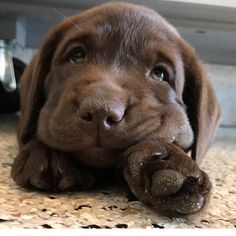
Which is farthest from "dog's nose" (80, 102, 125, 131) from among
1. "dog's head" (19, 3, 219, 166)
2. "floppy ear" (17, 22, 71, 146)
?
"floppy ear" (17, 22, 71, 146)

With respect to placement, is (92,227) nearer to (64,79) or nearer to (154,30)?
(64,79)

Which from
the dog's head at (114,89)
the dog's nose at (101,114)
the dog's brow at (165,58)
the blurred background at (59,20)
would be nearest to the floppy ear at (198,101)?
the dog's head at (114,89)

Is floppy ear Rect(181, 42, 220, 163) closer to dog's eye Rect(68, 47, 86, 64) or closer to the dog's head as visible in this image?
the dog's head

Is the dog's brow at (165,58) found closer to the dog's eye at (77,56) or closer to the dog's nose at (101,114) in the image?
the dog's eye at (77,56)

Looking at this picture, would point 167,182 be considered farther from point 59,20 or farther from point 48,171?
point 59,20

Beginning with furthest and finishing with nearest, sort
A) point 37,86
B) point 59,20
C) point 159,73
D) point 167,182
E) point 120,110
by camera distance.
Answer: point 59,20 → point 37,86 → point 159,73 → point 120,110 → point 167,182


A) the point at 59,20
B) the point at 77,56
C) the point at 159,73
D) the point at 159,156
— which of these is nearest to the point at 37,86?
the point at 77,56
